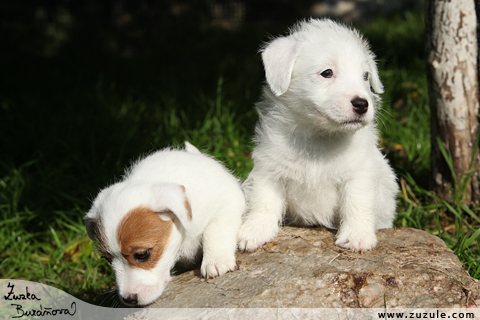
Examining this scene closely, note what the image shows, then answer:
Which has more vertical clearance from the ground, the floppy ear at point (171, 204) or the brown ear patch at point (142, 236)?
the floppy ear at point (171, 204)

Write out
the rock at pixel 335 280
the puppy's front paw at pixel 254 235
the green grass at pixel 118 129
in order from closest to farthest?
the rock at pixel 335 280 → the puppy's front paw at pixel 254 235 → the green grass at pixel 118 129

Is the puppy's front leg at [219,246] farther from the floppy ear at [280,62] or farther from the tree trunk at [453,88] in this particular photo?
the tree trunk at [453,88]

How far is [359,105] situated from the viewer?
2.90 m

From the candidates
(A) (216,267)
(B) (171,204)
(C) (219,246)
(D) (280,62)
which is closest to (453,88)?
(D) (280,62)

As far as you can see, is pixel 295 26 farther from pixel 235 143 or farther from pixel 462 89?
pixel 235 143

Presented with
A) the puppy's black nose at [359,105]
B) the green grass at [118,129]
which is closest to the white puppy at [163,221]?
the green grass at [118,129]

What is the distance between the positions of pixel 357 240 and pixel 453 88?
183 centimetres

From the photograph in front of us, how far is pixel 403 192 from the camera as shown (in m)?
4.47

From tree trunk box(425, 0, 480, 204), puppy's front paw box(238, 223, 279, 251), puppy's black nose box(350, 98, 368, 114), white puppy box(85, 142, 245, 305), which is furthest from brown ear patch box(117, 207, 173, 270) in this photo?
tree trunk box(425, 0, 480, 204)

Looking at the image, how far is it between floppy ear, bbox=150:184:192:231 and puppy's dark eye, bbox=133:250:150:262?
0.24 m

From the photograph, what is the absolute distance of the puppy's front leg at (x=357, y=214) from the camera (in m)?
3.19

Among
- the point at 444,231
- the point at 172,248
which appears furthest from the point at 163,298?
the point at 444,231

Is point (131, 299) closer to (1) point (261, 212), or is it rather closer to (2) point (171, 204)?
(2) point (171, 204)

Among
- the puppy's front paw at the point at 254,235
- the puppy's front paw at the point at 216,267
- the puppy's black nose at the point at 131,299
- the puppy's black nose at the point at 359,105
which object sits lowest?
the puppy's black nose at the point at 131,299
